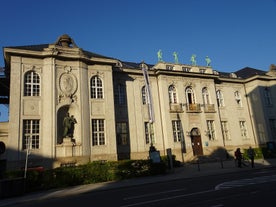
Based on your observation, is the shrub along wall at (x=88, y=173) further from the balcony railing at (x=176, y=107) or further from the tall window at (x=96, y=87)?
the balcony railing at (x=176, y=107)

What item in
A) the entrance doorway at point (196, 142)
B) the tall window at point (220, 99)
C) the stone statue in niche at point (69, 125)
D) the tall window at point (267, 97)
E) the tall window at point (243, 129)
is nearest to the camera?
the stone statue in niche at point (69, 125)

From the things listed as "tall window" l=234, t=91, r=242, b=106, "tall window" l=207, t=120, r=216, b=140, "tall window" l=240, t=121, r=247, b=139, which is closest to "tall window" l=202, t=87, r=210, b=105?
"tall window" l=207, t=120, r=216, b=140

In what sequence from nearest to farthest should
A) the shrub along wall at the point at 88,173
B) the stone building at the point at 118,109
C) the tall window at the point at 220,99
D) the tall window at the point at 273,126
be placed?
the shrub along wall at the point at 88,173, the stone building at the point at 118,109, the tall window at the point at 220,99, the tall window at the point at 273,126

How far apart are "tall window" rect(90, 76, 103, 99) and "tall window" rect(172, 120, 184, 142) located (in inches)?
392

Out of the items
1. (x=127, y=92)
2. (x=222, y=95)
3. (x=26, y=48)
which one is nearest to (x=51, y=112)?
(x=26, y=48)

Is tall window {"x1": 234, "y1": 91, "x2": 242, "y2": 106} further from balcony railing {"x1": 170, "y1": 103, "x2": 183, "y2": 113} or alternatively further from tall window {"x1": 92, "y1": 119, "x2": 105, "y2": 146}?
tall window {"x1": 92, "y1": 119, "x2": 105, "y2": 146}

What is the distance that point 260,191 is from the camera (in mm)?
9594

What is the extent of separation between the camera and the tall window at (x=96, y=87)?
86.0 ft

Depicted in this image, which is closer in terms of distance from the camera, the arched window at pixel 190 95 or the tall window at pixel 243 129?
the arched window at pixel 190 95

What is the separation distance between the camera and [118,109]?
28.5 m

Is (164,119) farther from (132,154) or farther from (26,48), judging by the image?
(26,48)

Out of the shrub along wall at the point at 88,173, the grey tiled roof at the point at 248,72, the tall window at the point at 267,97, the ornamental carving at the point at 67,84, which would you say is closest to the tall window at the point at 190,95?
the grey tiled roof at the point at 248,72

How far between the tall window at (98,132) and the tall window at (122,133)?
9.30ft

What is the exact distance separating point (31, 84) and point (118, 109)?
9557 millimetres
